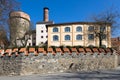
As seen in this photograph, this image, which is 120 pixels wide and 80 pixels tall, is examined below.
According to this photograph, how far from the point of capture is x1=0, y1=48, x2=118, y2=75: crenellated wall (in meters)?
14.5

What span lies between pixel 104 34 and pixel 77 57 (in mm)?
31090

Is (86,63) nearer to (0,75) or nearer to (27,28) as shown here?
(0,75)

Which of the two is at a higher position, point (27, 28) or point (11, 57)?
point (27, 28)

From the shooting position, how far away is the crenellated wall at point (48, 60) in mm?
14523

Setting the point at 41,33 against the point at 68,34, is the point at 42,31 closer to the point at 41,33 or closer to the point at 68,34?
the point at 41,33

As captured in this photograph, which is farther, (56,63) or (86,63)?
(86,63)

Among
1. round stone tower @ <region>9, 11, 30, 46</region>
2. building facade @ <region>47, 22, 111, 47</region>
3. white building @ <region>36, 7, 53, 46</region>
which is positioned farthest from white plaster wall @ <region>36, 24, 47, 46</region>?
building facade @ <region>47, 22, 111, 47</region>

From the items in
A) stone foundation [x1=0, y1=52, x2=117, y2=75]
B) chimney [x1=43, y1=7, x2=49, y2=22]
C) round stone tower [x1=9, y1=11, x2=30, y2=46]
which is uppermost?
chimney [x1=43, y1=7, x2=49, y2=22]

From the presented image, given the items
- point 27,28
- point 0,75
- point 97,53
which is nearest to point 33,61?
point 0,75

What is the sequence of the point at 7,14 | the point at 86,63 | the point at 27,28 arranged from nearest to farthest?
the point at 86,63
the point at 7,14
the point at 27,28

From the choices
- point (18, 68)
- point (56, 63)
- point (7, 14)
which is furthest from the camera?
point (7, 14)

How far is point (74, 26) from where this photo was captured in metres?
64.1

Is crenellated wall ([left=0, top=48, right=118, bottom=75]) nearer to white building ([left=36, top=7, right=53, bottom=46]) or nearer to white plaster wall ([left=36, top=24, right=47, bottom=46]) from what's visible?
white building ([left=36, top=7, right=53, bottom=46])

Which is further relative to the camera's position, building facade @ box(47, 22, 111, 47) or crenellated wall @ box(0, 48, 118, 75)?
building facade @ box(47, 22, 111, 47)
